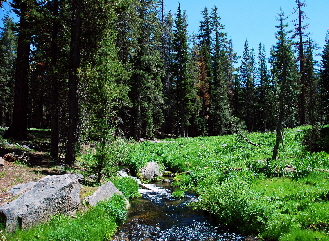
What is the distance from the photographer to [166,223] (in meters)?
9.38

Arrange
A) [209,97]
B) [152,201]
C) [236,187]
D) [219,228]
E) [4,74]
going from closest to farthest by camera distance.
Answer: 1. [219,228]
2. [236,187]
3. [152,201]
4. [4,74]
5. [209,97]

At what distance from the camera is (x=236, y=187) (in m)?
10.2

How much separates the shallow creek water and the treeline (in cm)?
361

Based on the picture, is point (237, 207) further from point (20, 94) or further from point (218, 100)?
point (218, 100)

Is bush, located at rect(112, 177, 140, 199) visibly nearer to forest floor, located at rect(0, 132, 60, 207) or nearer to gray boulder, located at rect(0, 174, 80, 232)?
forest floor, located at rect(0, 132, 60, 207)

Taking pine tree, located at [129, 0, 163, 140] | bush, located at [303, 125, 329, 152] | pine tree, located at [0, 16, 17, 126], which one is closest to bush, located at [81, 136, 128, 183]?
bush, located at [303, 125, 329, 152]

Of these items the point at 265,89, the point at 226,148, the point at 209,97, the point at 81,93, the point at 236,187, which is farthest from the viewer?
the point at 265,89

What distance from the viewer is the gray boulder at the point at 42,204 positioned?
6.43 m

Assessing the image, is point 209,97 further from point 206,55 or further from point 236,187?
point 236,187

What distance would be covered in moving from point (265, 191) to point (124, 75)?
18504 millimetres

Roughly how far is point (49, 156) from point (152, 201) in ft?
23.2

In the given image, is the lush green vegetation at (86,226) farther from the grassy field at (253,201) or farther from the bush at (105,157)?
the bush at (105,157)

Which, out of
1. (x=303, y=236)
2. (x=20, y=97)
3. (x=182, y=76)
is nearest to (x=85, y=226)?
(x=303, y=236)

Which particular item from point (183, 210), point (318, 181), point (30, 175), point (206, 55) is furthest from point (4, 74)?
point (318, 181)
